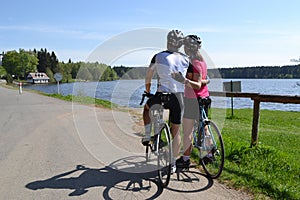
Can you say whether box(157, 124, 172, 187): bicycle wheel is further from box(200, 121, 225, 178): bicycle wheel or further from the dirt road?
box(200, 121, 225, 178): bicycle wheel

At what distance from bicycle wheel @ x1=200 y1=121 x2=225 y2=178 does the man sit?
569 mm

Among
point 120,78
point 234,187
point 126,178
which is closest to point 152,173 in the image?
point 126,178

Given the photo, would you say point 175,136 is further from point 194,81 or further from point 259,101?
point 259,101

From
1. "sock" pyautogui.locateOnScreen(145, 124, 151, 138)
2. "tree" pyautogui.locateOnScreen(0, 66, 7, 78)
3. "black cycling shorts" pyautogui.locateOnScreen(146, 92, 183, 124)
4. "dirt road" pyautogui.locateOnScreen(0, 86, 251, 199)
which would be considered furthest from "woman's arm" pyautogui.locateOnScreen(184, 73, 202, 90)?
"tree" pyautogui.locateOnScreen(0, 66, 7, 78)

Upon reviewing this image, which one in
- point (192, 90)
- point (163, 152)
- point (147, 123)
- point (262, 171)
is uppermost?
point (192, 90)

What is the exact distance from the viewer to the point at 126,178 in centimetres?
466

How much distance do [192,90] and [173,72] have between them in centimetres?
59

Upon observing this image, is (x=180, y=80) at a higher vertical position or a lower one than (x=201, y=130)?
higher

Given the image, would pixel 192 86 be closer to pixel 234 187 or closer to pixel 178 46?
pixel 178 46

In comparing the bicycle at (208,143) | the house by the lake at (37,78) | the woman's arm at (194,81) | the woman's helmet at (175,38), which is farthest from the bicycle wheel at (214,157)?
Result: the house by the lake at (37,78)

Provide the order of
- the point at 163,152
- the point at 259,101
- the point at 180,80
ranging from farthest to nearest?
1. the point at 259,101
2. the point at 163,152
3. the point at 180,80

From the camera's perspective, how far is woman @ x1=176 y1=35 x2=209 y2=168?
470 cm

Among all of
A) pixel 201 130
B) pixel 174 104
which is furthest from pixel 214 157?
pixel 174 104

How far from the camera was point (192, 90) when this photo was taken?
4.86 metres
